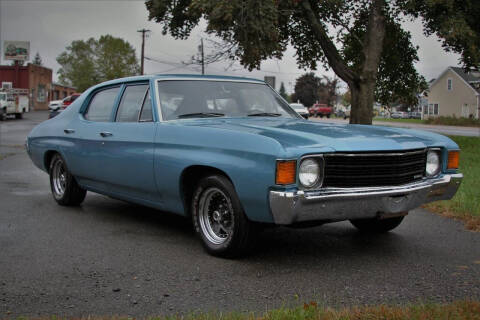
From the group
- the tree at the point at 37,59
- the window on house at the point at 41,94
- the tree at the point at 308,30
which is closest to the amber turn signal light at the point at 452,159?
the tree at the point at 308,30

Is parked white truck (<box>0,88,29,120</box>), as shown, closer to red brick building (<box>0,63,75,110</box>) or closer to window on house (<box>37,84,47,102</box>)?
red brick building (<box>0,63,75,110</box>)

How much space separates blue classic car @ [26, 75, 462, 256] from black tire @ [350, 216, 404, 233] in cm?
1

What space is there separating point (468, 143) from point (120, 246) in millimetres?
17546

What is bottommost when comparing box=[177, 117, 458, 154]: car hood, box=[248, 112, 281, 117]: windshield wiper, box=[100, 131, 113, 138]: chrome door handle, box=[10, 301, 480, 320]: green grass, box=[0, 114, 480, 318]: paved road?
box=[0, 114, 480, 318]: paved road

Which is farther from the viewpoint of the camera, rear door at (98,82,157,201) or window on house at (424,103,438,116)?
window on house at (424,103,438,116)

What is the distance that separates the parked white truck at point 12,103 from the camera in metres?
35.7

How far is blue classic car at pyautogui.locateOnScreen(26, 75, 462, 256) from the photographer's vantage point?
4094mm

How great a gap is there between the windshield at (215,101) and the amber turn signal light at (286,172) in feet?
5.31

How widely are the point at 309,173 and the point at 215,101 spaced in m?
1.78

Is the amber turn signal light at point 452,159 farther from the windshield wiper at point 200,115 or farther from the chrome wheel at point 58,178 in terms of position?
the chrome wheel at point 58,178

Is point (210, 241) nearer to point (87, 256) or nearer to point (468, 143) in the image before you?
point (87, 256)

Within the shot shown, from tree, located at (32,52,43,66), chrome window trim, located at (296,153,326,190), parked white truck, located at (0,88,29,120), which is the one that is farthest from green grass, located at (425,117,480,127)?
tree, located at (32,52,43,66)

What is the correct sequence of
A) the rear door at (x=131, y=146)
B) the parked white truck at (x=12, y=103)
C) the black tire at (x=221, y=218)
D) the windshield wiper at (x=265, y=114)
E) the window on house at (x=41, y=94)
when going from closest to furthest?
the black tire at (x=221, y=218)
the rear door at (x=131, y=146)
the windshield wiper at (x=265, y=114)
the parked white truck at (x=12, y=103)
the window on house at (x=41, y=94)

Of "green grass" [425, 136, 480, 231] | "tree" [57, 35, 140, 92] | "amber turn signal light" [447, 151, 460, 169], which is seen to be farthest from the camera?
"tree" [57, 35, 140, 92]
